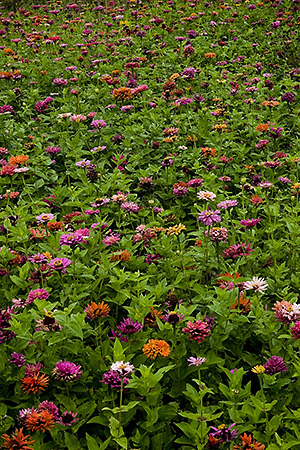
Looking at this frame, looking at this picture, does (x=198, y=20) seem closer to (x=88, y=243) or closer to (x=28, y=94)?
(x=28, y=94)

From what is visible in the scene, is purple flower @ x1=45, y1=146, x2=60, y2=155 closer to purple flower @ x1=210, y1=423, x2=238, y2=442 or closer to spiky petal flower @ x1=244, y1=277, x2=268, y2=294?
spiky petal flower @ x1=244, y1=277, x2=268, y2=294

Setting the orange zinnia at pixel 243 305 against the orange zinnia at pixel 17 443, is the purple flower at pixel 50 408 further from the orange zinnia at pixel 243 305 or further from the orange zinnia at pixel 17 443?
the orange zinnia at pixel 243 305

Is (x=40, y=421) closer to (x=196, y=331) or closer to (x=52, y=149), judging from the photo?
(x=196, y=331)

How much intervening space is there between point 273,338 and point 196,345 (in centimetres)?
36

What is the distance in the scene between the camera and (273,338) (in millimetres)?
1950

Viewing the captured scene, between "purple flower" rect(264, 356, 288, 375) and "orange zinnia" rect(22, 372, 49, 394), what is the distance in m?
0.92

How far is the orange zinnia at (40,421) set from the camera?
1.59 metres

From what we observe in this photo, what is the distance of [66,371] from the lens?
1731mm

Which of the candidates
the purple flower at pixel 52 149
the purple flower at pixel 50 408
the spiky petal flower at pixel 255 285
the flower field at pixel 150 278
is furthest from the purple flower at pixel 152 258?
the purple flower at pixel 52 149

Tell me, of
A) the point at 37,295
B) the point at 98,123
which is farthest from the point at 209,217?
the point at 98,123

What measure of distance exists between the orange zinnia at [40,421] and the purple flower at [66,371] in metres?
0.15

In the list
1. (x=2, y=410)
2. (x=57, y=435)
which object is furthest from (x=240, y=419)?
(x=2, y=410)

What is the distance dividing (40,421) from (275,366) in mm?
965

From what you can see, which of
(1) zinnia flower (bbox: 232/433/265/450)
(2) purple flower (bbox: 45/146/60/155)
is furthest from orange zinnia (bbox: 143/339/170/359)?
(2) purple flower (bbox: 45/146/60/155)
